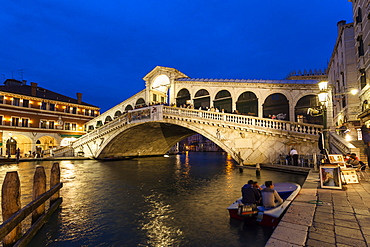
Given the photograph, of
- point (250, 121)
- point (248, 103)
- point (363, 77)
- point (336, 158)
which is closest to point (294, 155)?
point (250, 121)

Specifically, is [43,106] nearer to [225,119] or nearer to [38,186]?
[225,119]

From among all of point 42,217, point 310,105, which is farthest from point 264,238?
point 310,105

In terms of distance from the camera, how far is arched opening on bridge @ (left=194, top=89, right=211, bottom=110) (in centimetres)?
2478

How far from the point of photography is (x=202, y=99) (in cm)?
2516

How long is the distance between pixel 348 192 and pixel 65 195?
403 inches

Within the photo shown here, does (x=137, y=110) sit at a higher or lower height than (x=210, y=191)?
higher

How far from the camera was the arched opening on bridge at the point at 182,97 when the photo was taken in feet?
87.1

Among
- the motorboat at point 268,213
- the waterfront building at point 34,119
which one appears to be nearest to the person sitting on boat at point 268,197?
the motorboat at point 268,213

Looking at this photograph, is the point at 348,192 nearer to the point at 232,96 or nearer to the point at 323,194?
the point at 323,194

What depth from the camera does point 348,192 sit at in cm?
656

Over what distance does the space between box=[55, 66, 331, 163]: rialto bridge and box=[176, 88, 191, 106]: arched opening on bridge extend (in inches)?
0.9

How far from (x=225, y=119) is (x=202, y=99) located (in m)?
7.55

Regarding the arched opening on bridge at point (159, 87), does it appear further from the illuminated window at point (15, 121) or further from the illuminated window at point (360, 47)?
the illuminated window at point (15, 121)

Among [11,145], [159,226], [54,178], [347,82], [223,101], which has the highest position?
[347,82]
